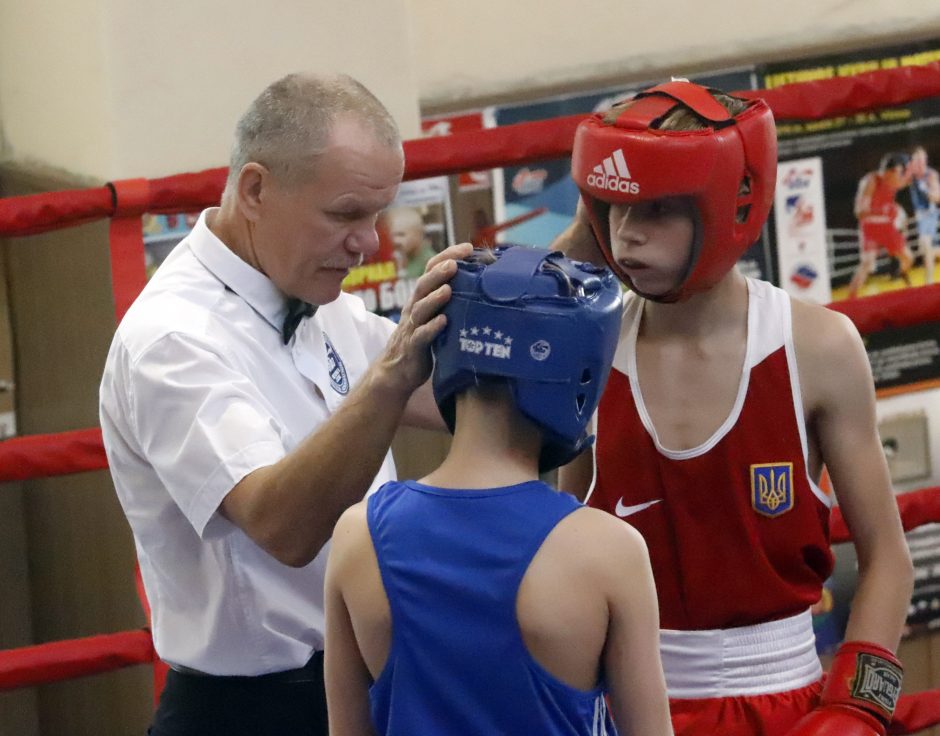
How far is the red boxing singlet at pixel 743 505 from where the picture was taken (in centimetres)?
154

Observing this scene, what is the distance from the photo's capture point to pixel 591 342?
120cm

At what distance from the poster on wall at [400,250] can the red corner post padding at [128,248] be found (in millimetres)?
646

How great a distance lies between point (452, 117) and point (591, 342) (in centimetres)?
182

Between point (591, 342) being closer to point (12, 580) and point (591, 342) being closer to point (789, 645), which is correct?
point (789, 645)

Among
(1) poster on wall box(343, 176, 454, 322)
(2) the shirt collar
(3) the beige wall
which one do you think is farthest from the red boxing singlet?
(3) the beige wall

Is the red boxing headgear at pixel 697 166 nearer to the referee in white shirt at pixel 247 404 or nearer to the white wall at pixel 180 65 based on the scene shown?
the referee in white shirt at pixel 247 404

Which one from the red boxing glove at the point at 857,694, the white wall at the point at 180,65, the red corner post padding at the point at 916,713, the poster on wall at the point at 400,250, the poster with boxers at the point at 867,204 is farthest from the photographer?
the poster with boxers at the point at 867,204

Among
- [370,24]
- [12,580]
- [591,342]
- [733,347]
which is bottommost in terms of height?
[12,580]

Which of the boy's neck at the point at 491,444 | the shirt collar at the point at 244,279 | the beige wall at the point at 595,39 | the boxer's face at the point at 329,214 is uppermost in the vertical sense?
the beige wall at the point at 595,39

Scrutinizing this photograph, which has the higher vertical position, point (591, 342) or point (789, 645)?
point (591, 342)

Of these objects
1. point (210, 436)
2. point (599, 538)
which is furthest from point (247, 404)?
point (599, 538)

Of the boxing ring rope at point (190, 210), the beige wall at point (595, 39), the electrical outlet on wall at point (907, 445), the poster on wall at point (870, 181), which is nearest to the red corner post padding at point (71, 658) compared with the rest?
the boxing ring rope at point (190, 210)

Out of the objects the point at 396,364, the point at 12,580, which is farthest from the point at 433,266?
the point at 12,580

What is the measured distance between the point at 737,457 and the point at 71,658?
1129mm
